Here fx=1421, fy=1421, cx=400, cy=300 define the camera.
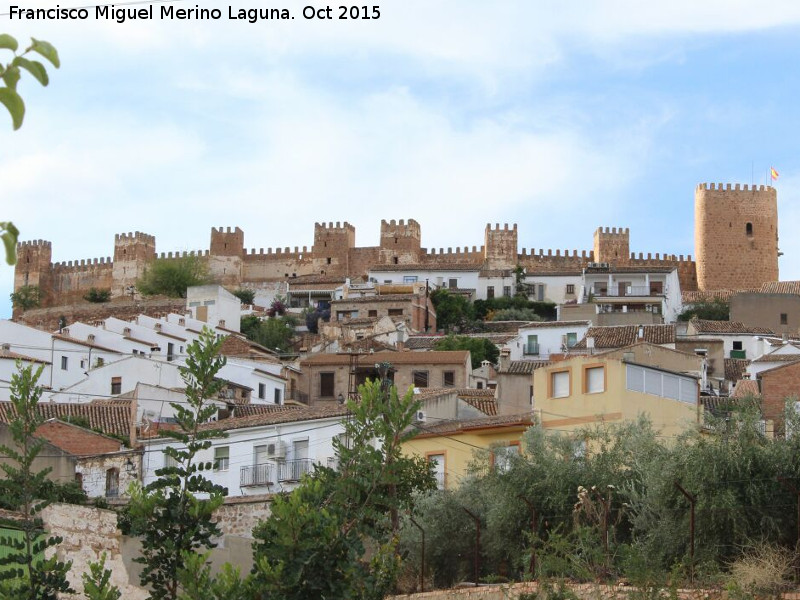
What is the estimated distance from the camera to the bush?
83.2 meters

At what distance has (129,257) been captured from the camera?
8688 cm

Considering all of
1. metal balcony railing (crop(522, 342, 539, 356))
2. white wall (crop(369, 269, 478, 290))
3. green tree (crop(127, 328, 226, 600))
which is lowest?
green tree (crop(127, 328, 226, 600))

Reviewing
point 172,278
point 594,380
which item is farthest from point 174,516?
point 172,278

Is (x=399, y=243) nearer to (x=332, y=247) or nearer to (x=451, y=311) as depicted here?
(x=332, y=247)

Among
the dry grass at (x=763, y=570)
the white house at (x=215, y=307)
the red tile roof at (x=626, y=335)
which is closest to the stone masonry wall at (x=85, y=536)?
the dry grass at (x=763, y=570)

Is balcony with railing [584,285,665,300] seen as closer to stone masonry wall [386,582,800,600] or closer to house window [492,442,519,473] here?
house window [492,442,519,473]

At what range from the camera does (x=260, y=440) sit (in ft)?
93.9

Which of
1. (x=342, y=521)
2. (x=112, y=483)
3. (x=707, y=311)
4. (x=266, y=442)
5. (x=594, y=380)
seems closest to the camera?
(x=342, y=521)

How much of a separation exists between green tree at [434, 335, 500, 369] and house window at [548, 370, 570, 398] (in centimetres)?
2324

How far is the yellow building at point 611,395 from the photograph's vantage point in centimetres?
2450

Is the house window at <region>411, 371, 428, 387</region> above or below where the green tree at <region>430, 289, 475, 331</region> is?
below

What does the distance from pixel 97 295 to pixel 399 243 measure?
18250 millimetres

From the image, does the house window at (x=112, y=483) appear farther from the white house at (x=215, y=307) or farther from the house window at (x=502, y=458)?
the white house at (x=215, y=307)

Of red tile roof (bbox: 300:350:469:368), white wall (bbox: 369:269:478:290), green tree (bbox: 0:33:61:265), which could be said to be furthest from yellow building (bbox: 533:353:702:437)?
white wall (bbox: 369:269:478:290)
